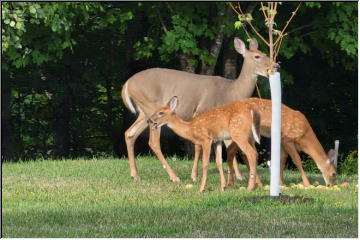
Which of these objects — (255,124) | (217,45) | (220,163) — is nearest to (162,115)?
(220,163)

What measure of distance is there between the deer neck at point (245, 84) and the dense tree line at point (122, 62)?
3.02m

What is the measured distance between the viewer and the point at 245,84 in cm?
1509

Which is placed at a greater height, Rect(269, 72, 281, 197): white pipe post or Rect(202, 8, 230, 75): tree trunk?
Rect(202, 8, 230, 75): tree trunk

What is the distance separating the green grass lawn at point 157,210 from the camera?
9617 millimetres

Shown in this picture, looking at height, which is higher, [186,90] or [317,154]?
[186,90]

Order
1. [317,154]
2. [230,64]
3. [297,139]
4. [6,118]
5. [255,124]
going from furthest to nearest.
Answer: [6,118] → [230,64] → [317,154] → [297,139] → [255,124]

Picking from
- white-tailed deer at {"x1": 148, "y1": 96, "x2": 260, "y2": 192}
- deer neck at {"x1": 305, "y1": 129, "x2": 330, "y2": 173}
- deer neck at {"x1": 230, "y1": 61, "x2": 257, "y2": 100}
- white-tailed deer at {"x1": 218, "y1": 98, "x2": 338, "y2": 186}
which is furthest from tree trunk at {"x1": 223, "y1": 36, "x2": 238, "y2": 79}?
white-tailed deer at {"x1": 148, "y1": 96, "x2": 260, "y2": 192}

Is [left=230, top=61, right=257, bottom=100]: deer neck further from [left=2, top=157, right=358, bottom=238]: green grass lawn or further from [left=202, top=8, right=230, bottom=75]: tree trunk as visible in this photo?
[left=202, top=8, right=230, bottom=75]: tree trunk

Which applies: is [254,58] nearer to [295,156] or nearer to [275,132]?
[295,156]

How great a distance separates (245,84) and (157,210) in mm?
4522

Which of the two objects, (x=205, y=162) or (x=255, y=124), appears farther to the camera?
(x=255, y=124)

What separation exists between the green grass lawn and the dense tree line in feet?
8.81

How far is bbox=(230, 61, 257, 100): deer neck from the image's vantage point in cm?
1507

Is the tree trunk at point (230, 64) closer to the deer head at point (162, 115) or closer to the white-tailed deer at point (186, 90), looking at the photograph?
the white-tailed deer at point (186, 90)
